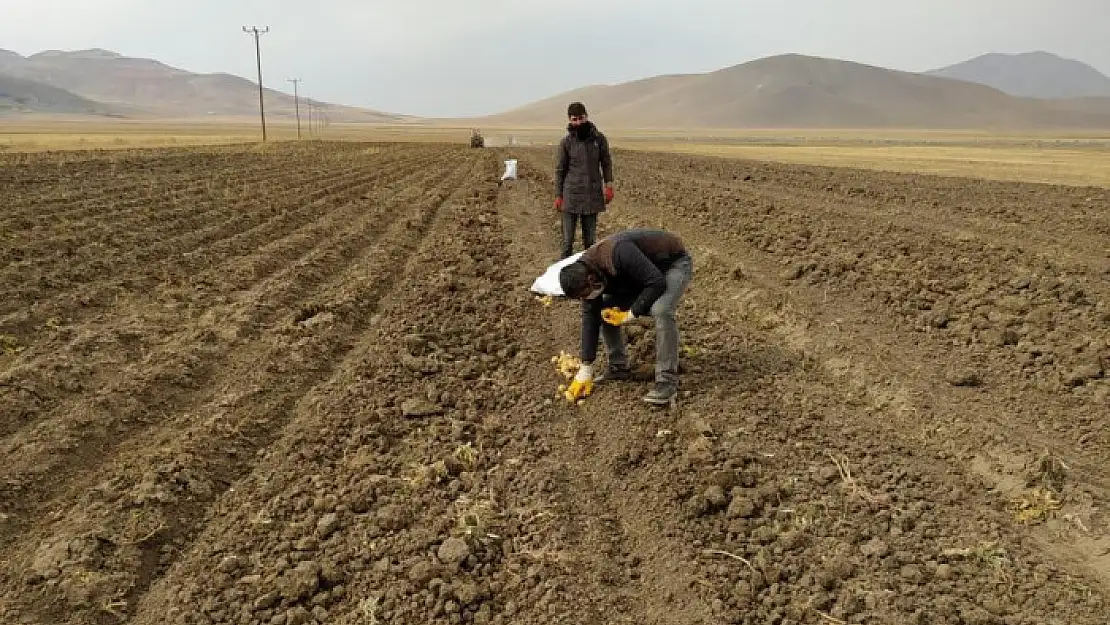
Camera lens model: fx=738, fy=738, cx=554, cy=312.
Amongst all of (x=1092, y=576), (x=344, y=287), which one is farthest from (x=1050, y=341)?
(x=344, y=287)

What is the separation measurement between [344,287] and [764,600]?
22.1ft

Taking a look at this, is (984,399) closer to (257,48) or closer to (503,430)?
(503,430)

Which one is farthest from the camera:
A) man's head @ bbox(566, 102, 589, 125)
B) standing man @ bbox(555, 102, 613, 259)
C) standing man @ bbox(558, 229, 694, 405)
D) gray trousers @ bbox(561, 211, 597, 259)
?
gray trousers @ bbox(561, 211, 597, 259)

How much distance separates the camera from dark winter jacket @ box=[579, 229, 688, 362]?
16.7 ft

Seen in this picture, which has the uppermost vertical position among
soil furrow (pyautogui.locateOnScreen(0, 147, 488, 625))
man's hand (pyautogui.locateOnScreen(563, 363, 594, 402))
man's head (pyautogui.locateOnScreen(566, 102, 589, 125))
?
man's head (pyautogui.locateOnScreen(566, 102, 589, 125))

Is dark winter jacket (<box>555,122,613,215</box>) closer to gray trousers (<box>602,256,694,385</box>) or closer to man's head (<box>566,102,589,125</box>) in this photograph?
man's head (<box>566,102,589,125</box>)

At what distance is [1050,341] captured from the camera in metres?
6.24

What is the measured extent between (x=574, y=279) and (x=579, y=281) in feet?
0.14

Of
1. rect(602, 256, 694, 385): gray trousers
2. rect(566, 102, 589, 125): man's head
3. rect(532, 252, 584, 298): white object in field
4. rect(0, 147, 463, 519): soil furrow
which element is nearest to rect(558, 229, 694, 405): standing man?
rect(602, 256, 694, 385): gray trousers

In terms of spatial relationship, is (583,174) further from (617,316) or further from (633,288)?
(617,316)

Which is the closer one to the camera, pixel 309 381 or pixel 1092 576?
pixel 1092 576

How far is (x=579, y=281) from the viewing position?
4949 millimetres

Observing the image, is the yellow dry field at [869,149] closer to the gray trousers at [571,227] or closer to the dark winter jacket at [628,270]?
the gray trousers at [571,227]

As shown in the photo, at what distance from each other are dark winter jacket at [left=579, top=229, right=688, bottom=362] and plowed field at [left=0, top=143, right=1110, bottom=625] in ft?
2.16
